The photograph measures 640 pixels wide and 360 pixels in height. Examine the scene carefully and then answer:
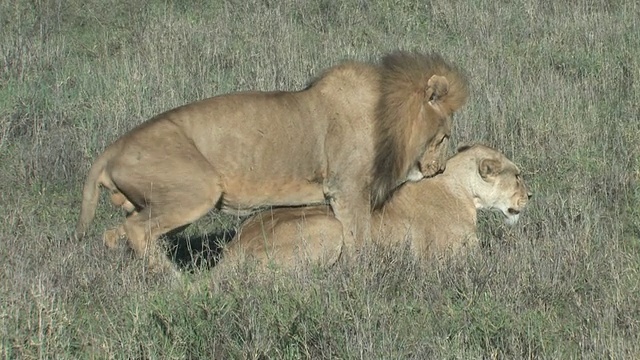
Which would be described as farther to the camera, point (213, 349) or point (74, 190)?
point (74, 190)

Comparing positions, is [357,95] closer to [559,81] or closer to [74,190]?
[74,190]

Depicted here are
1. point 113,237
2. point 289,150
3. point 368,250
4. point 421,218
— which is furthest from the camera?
point 421,218

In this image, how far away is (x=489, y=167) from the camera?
7.34 metres

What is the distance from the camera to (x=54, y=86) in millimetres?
10141

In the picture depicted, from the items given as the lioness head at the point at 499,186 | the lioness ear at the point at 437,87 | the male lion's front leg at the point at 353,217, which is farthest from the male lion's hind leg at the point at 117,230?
the lioness head at the point at 499,186

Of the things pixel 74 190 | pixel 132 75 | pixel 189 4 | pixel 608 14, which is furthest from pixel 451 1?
pixel 74 190

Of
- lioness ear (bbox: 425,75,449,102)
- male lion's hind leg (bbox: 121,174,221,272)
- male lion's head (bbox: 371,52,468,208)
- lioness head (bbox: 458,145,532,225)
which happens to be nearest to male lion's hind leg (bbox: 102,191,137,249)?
male lion's hind leg (bbox: 121,174,221,272)

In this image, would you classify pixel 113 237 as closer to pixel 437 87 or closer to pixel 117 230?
pixel 117 230

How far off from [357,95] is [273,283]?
1.64 meters

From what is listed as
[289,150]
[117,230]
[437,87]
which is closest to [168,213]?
[117,230]

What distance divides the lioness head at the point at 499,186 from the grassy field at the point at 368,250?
0.47 ft

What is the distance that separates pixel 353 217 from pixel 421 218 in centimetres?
64

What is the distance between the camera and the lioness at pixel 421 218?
641 centimetres

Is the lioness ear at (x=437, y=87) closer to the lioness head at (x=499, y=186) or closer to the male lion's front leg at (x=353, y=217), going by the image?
the lioness head at (x=499, y=186)
